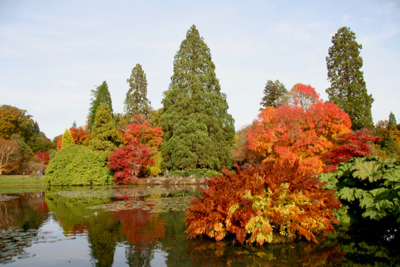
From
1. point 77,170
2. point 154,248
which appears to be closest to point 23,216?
point 154,248

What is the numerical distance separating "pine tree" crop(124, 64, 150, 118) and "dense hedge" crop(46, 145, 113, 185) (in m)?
16.5

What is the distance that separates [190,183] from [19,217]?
17.6 metres

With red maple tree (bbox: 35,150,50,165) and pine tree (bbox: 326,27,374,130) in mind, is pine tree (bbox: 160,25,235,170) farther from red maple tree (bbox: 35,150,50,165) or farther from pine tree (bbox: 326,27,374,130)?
red maple tree (bbox: 35,150,50,165)

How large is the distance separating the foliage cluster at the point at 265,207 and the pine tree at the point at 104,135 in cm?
2322

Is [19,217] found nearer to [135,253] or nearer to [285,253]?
[135,253]

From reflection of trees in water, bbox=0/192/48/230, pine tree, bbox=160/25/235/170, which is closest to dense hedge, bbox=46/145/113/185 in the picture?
pine tree, bbox=160/25/235/170

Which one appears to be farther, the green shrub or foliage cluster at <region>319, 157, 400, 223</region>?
A: the green shrub

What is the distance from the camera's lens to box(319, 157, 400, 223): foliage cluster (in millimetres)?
6480

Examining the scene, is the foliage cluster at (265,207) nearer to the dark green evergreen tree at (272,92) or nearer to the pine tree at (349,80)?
the pine tree at (349,80)

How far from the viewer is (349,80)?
28562 millimetres

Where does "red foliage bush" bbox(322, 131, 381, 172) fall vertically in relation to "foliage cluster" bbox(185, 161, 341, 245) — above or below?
above

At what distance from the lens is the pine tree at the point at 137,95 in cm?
4288

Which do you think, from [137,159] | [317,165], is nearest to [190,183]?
[137,159]

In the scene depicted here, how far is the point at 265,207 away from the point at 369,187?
366 centimetres
